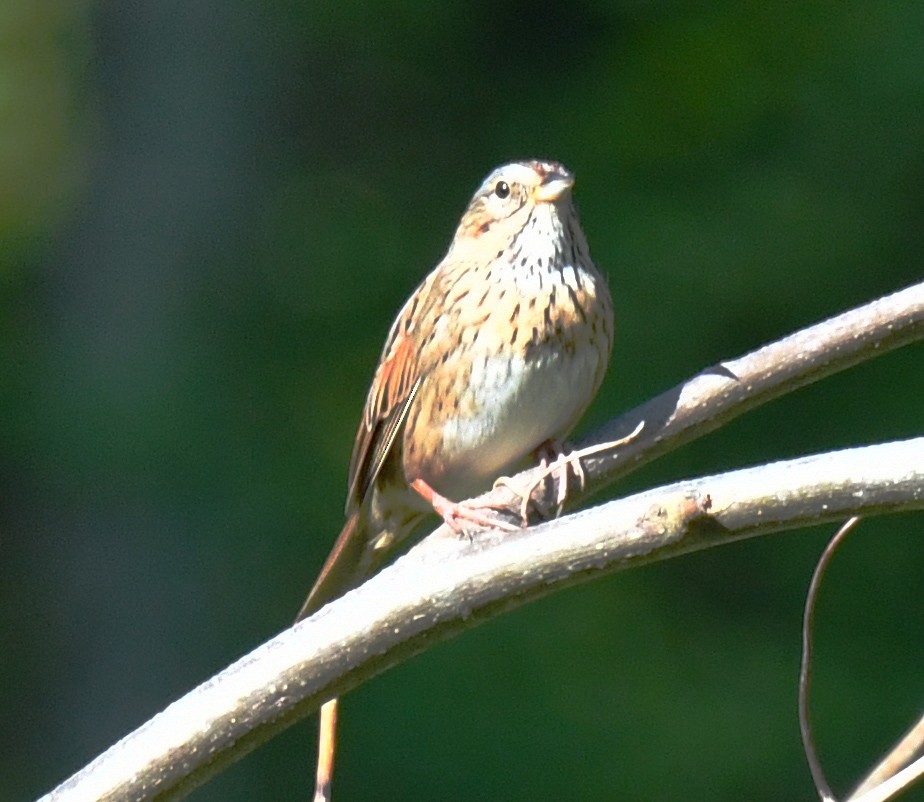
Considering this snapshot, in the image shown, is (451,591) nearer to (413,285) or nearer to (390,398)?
(390,398)

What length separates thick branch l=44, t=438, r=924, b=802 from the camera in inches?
56.1

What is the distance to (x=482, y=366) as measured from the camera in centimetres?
265

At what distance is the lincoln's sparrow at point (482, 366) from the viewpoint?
260cm

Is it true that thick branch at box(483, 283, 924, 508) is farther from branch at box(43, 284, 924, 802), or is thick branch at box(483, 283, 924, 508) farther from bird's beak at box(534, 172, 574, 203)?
bird's beak at box(534, 172, 574, 203)

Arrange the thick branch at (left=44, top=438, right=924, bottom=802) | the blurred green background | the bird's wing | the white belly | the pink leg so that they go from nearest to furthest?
the thick branch at (left=44, top=438, right=924, bottom=802), the pink leg, the white belly, the bird's wing, the blurred green background

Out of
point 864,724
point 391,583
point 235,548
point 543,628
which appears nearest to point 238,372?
point 235,548

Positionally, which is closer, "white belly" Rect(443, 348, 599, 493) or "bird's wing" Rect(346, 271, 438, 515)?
"white belly" Rect(443, 348, 599, 493)

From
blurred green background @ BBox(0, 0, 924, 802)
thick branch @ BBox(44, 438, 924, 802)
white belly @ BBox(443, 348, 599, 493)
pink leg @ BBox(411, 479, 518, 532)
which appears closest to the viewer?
thick branch @ BBox(44, 438, 924, 802)

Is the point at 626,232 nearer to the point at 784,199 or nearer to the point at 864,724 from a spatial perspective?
the point at 784,199

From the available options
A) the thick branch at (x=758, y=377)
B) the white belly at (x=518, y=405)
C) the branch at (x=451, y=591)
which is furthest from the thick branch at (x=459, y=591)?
the white belly at (x=518, y=405)

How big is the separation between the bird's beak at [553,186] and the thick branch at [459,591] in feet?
4.16

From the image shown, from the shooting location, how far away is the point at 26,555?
17.0 ft

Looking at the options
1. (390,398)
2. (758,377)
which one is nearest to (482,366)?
(390,398)

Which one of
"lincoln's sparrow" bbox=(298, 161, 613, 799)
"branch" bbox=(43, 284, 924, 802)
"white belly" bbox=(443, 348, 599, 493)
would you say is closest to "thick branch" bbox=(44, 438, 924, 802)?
"branch" bbox=(43, 284, 924, 802)
